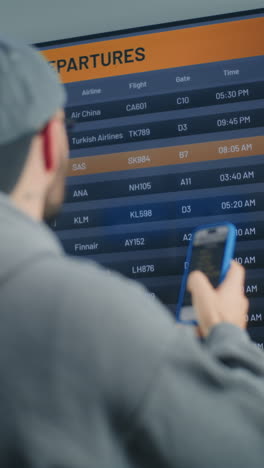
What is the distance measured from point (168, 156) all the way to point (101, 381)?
139 centimetres

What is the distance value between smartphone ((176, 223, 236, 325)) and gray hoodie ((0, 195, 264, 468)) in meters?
0.56

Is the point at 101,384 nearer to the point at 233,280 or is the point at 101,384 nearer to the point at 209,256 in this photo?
the point at 233,280

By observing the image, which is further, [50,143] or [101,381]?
[50,143]

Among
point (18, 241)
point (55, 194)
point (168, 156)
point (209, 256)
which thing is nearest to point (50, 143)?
point (55, 194)

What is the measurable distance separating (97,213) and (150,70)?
49 centimetres

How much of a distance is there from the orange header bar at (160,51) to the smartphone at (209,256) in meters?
0.74

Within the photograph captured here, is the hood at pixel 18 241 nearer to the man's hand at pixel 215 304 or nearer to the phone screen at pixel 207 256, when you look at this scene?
the man's hand at pixel 215 304

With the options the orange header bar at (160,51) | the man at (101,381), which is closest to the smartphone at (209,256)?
the man at (101,381)

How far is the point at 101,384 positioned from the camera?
711 mm

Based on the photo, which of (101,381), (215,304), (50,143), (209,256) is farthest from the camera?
(209,256)

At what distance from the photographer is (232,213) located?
194 centimetres

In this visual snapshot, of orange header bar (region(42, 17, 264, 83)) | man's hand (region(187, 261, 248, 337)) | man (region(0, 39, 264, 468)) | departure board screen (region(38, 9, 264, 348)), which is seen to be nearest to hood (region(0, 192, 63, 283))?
man (region(0, 39, 264, 468))

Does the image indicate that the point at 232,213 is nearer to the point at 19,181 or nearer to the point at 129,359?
the point at 19,181

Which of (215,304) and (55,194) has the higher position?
(55,194)
